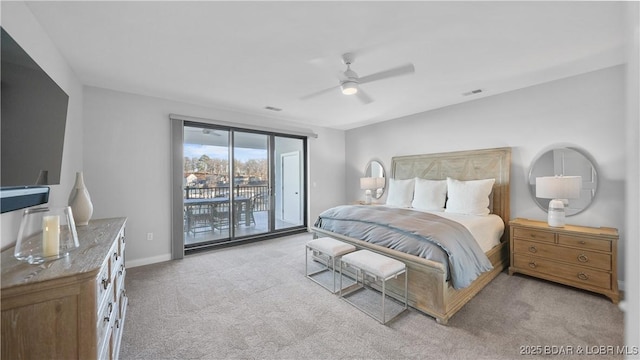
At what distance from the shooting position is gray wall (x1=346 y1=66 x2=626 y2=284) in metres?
2.72

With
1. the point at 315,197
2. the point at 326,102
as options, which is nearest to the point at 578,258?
the point at 326,102

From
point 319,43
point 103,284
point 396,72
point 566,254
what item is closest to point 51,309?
point 103,284

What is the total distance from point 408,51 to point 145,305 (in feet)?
11.9

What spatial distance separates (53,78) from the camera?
213 centimetres

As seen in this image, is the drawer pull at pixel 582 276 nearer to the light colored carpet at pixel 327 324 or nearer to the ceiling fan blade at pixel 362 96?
the light colored carpet at pixel 327 324

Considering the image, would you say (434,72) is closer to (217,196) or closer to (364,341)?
(364,341)

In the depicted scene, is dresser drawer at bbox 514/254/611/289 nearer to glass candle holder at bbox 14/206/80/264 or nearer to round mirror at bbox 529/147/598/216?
round mirror at bbox 529/147/598/216

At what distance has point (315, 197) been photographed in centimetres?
569

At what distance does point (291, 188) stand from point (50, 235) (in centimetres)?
466

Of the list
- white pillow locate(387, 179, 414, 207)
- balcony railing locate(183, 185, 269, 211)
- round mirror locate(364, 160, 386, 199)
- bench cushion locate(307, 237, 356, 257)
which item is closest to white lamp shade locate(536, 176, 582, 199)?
white pillow locate(387, 179, 414, 207)

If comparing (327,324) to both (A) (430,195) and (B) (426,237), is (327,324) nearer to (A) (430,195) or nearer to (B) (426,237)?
(B) (426,237)

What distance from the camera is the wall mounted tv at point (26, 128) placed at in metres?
1.22

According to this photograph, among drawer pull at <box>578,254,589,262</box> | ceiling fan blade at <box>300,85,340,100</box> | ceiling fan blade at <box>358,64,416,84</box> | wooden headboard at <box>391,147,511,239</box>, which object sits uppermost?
ceiling fan blade at <box>300,85,340,100</box>

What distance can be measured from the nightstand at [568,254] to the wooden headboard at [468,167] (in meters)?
0.49
